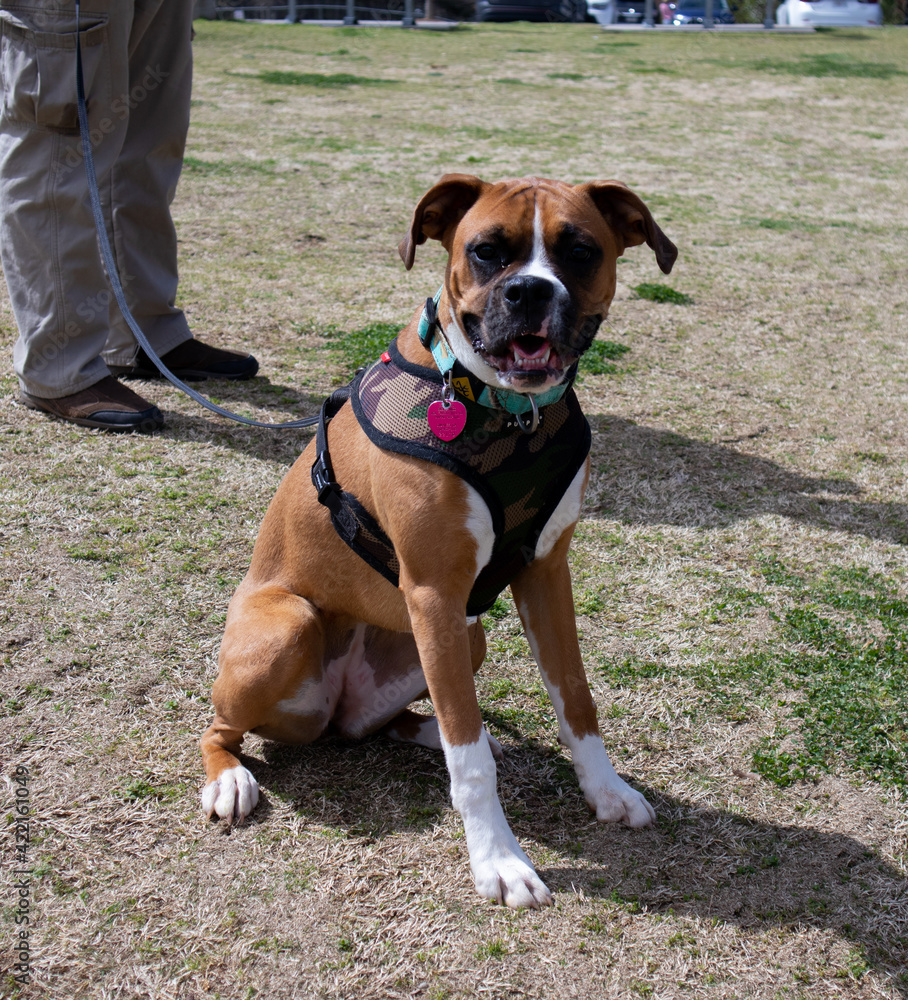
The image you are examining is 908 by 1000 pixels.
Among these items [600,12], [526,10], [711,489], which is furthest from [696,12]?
[711,489]

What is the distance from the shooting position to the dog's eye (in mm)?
2287

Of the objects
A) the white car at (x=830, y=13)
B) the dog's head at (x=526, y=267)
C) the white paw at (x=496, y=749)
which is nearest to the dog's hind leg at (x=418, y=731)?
the white paw at (x=496, y=749)

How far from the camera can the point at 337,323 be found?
230 inches

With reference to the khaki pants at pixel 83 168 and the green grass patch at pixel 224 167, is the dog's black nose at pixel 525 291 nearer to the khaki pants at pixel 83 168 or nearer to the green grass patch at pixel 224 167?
the khaki pants at pixel 83 168

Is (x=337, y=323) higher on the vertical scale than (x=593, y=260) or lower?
lower

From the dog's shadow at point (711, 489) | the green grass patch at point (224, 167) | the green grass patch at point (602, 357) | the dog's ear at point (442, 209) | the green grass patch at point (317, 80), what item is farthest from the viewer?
the green grass patch at point (317, 80)

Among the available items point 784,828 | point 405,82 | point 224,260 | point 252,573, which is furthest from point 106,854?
point 405,82

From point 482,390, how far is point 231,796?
1.25 meters

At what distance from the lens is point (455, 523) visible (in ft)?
7.43

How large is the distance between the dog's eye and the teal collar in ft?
0.70

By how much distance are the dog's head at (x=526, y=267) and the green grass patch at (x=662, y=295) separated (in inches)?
164

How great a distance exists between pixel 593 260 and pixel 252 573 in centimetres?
130

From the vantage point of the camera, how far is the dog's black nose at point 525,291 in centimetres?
218

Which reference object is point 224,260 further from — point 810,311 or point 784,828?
point 784,828
